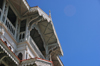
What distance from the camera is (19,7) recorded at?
1714 cm

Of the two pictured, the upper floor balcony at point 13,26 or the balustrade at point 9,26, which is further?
the balustrade at point 9,26

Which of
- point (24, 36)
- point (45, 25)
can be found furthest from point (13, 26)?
point (45, 25)

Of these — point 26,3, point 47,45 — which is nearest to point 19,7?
point 26,3

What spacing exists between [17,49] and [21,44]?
1.77 feet

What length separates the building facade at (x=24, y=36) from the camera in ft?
44.3

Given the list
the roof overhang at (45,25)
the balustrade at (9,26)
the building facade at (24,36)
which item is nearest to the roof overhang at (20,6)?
the building facade at (24,36)

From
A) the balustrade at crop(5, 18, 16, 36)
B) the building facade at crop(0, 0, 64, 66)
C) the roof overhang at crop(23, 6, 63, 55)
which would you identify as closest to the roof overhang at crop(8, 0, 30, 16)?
the building facade at crop(0, 0, 64, 66)

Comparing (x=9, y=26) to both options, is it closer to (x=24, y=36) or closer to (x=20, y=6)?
(x=24, y=36)

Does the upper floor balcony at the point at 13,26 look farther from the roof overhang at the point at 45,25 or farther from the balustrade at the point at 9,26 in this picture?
the roof overhang at the point at 45,25

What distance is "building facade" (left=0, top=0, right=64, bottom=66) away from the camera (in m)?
13.5

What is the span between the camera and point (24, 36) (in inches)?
642

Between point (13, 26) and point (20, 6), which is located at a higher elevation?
point (20, 6)

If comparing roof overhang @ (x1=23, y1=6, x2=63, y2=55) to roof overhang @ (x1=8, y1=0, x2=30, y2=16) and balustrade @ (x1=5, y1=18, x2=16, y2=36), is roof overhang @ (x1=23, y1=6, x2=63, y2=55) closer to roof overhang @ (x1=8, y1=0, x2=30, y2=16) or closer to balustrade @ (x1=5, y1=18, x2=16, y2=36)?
roof overhang @ (x1=8, y1=0, x2=30, y2=16)

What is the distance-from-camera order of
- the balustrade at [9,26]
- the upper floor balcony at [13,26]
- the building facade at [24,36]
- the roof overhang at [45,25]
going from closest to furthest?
the building facade at [24,36] → the upper floor balcony at [13,26] → the balustrade at [9,26] → the roof overhang at [45,25]
